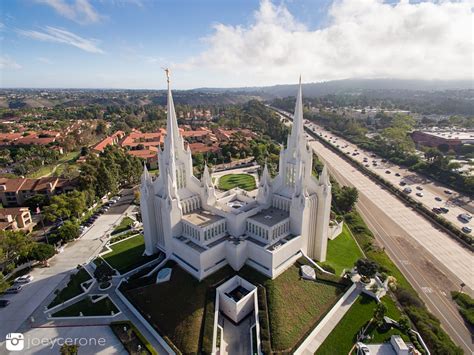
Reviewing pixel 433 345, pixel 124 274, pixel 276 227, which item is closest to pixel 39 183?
pixel 124 274

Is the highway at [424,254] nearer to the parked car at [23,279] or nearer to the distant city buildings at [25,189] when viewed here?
the parked car at [23,279]

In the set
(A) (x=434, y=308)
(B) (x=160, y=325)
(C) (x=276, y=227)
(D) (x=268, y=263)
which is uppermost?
(C) (x=276, y=227)

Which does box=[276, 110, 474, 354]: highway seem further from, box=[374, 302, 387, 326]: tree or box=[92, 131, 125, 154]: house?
box=[92, 131, 125, 154]: house

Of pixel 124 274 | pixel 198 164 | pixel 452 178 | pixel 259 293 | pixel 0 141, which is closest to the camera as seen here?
pixel 259 293

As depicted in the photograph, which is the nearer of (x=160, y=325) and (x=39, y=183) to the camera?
(x=160, y=325)

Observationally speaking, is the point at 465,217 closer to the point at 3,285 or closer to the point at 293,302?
the point at 293,302

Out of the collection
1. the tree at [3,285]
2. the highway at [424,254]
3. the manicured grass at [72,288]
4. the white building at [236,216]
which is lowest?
the highway at [424,254]

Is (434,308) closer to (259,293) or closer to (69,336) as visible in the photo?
(259,293)

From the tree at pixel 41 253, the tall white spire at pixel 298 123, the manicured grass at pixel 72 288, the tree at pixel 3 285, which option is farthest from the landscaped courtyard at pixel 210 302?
the tall white spire at pixel 298 123

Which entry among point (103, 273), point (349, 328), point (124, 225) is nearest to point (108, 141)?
point (124, 225)
